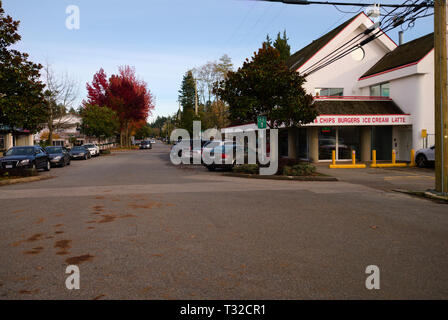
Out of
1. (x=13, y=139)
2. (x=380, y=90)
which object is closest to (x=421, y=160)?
(x=380, y=90)

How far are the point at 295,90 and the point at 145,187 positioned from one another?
820 cm

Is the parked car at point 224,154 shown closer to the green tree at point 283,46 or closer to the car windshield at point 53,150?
the car windshield at point 53,150

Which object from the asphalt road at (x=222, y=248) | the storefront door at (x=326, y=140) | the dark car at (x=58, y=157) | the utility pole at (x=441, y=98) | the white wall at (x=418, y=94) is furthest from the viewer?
the storefront door at (x=326, y=140)

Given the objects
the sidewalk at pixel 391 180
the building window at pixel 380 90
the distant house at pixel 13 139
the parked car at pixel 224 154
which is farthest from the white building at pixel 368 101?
the distant house at pixel 13 139

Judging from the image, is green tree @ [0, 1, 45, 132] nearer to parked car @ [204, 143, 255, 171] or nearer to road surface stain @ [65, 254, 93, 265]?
parked car @ [204, 143, 255, 171]

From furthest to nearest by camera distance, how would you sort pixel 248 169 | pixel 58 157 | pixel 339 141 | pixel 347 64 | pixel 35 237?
pixel 347 64 → pixel 339 141 → pixel 58 157 → pixel 248 169 → pixel 35 237

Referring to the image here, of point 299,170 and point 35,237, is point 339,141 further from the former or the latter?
point 35,237

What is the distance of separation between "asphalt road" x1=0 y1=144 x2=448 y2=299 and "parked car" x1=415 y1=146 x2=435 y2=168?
471 inches

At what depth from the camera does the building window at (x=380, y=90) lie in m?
25.5

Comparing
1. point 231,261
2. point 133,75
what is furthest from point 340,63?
point 133,75

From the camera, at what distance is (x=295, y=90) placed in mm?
16094

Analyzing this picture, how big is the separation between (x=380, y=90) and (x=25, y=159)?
23919 mm

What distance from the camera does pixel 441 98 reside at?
10.8 meters
